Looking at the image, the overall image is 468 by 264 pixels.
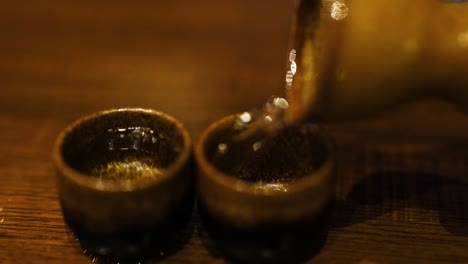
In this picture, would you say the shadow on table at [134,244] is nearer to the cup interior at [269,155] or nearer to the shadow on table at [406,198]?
the cup interior at [269,155]

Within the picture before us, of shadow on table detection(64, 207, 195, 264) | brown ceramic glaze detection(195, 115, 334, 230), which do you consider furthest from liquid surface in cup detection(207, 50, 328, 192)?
shadow on table detection(64, 207, 195, 264)

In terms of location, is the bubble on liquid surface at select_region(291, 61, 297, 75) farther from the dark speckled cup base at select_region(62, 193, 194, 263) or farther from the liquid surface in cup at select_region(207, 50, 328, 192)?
the dark speckled cup base at select_region(62, 193, 194, 263)

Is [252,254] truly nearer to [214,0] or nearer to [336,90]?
[336,90]

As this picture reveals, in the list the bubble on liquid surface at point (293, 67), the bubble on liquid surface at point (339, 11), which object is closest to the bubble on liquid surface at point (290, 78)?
the bubble on liquid surface at point (293, 67)

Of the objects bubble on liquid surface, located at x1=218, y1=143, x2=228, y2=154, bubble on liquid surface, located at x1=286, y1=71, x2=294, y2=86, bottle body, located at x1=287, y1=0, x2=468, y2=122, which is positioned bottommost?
bubble on liquid surface, located at x1=218, y1=143, x2=228, y2=154

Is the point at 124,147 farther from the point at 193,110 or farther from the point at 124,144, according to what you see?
the point at 193,110

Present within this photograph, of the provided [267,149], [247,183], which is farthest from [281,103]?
[247,183]
